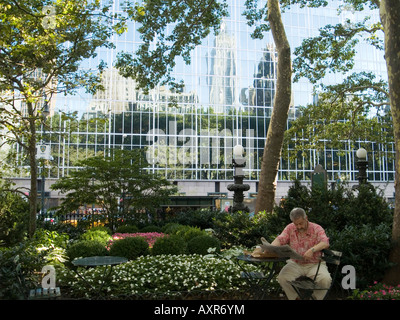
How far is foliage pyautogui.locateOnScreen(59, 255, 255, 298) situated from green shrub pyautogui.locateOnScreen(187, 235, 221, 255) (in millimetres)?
1541

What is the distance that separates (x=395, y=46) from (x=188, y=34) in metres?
8.35

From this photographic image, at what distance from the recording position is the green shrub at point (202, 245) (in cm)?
951

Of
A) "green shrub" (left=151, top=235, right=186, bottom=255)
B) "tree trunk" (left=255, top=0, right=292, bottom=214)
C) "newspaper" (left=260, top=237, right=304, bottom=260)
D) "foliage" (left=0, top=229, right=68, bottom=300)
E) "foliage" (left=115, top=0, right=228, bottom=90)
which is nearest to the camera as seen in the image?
"newspaper" (left=260, top=237, right=304, bottom=260)

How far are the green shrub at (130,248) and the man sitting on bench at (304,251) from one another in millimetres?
4847

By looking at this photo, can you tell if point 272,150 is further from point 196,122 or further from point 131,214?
point 196,122

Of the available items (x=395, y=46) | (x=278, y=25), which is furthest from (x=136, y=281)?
(x=278, y=25)

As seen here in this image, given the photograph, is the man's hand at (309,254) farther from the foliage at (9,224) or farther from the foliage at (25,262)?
the foliage at (9,224)

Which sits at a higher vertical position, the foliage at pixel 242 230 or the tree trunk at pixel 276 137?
the tree trunk at pixel 276 137

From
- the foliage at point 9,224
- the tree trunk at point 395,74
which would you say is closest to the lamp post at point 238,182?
the foliage at point 9,224

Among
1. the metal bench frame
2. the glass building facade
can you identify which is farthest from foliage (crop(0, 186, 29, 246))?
the glass building facade

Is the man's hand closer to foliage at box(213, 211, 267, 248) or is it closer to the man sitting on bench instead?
the man sitting on bench

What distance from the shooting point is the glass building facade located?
41.1 metres

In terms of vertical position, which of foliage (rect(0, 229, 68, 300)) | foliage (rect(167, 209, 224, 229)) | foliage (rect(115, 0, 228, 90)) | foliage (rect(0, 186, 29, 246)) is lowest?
foliage (rect(167, 209, 224, 229))
